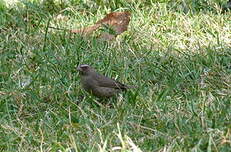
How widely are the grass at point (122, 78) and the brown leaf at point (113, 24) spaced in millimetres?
77

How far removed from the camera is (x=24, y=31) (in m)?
A: 7.83

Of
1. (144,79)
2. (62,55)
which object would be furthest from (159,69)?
(62,55)

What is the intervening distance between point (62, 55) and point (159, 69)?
99cm

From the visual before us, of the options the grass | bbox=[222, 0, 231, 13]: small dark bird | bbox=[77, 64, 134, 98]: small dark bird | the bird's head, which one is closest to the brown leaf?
the grass

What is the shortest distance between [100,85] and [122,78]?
0.41m

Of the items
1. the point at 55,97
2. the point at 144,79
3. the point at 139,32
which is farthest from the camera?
the point at 139,32

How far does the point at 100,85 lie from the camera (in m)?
6.13

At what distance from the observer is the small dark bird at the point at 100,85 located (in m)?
6.10

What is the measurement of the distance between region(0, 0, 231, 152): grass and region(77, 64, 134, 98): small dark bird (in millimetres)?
85

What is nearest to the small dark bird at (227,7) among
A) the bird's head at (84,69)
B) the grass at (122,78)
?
the grass at (122,78)

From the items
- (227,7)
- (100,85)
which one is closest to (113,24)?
(227,7)

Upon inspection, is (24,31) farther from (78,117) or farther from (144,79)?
(78,117)

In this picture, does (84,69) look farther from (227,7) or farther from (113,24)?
(227,7)

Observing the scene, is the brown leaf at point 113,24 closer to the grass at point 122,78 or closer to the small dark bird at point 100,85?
the grass at point 122,78
